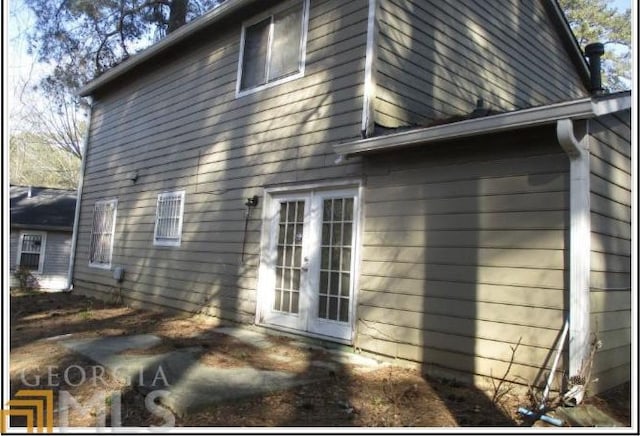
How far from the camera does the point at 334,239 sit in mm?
6023

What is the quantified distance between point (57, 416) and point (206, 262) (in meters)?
4.39

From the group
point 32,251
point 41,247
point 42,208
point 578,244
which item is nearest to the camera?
point 578,244

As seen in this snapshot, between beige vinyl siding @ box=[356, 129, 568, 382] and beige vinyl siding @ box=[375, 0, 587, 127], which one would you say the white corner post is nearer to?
beige vinyl siding @ box=[356, 129, 568, 382]

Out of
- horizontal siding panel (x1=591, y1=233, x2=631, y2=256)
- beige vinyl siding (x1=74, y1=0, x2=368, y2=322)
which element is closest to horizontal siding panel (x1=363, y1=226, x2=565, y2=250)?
horizontal siding panel (x1=591, y1=233, x2=631, y2=256)

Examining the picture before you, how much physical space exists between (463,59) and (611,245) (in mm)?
4037

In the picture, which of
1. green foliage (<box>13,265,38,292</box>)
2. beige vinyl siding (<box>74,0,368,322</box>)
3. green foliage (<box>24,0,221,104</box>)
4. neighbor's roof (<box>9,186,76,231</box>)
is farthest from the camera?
neighbor's roof (<box>9,186,76,231</box>)

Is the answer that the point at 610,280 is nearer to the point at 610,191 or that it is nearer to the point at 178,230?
the point at 610,191

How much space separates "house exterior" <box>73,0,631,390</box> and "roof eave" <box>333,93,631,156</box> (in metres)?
0.02

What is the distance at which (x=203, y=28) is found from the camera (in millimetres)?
8625

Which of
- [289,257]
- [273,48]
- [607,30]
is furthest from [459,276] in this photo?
[607,30]

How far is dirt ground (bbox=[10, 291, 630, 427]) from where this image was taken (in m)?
3.54

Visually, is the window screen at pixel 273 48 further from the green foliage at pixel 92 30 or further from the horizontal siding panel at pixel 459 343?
the green foliage at pixel 92 30

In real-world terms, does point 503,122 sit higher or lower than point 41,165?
lower

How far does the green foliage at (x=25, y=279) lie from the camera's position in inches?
651
